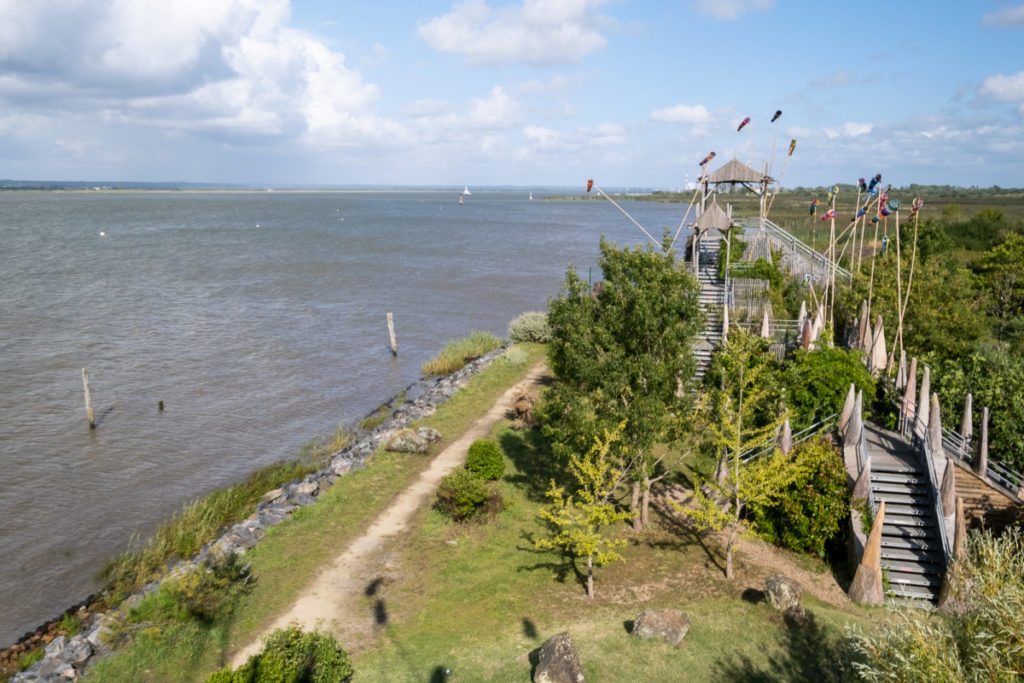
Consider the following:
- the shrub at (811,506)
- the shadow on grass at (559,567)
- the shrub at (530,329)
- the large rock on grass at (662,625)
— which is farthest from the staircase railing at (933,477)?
the shrub at (530,329)

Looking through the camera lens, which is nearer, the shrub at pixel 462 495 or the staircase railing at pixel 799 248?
the shrub at pixel 462 495

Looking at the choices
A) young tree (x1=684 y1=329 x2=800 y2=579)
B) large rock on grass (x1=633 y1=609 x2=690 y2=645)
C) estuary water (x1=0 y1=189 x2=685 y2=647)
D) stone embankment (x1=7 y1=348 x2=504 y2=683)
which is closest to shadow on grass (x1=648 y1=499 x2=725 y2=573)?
young tree (x1=684 y1=329 x2=800 y2=579)

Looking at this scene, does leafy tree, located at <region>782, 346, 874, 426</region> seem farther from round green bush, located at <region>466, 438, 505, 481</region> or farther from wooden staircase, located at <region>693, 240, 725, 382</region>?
round green bush, located at <region>466, 438, 505, 481</region>

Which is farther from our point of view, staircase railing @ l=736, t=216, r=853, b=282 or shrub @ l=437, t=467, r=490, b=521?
staircase railing @ l=736, t=216, r=853, b=282

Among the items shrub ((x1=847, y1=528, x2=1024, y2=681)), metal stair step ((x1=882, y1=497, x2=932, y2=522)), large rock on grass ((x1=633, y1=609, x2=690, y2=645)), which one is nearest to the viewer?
shrub ((x1=847, y1=528, x2=1024, y2=681))

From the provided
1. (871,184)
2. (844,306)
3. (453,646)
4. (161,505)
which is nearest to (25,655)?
(161,505)

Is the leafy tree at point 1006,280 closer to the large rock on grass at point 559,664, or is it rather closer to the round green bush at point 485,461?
the round green bush at point 485,461
